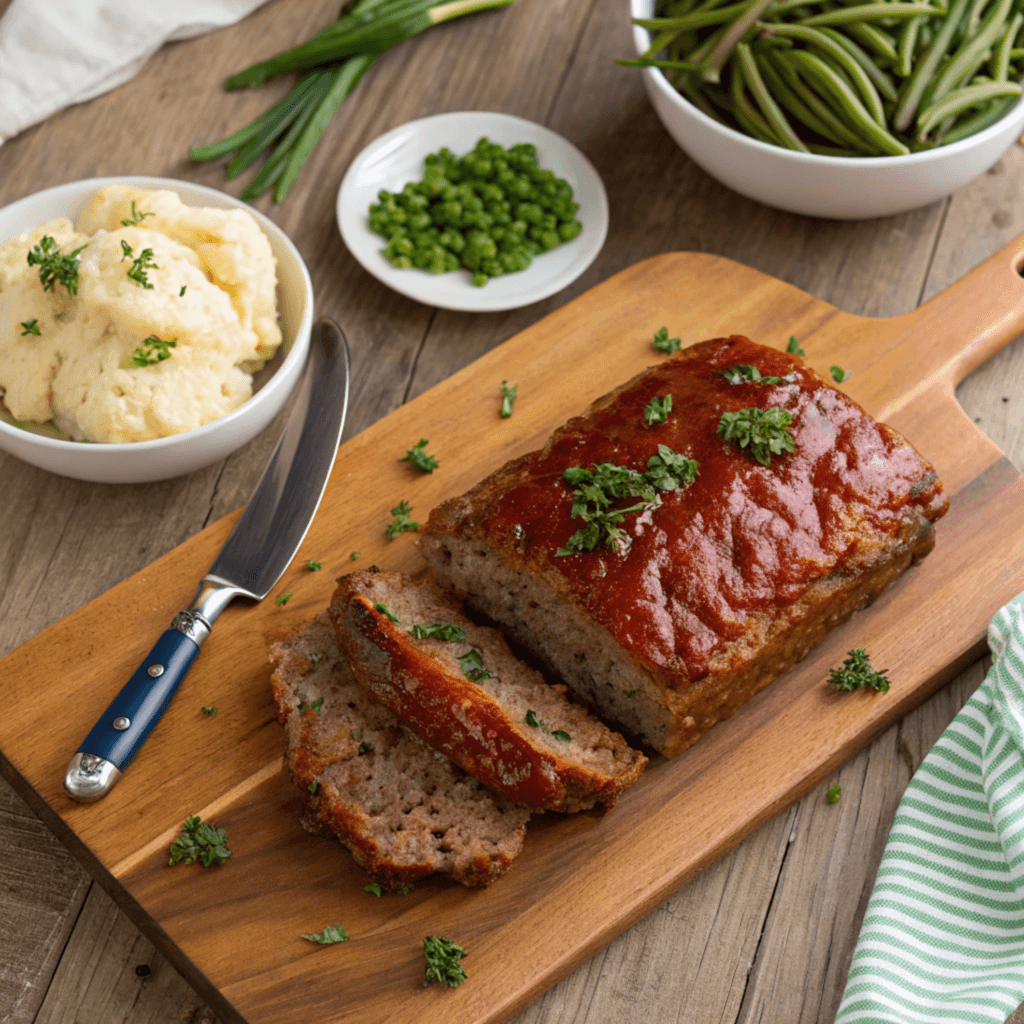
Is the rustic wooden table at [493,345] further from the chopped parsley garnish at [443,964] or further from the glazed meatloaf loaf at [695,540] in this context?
the glazed meatloaf loaf at [695,540]

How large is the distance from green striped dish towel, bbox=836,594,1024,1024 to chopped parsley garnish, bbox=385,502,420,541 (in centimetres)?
214

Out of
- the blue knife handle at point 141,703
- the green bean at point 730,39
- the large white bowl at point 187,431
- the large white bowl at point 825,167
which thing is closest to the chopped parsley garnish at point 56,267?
the large white bowl at point 187,431

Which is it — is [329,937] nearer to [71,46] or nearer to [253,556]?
[253,556]

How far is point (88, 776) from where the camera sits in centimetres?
380

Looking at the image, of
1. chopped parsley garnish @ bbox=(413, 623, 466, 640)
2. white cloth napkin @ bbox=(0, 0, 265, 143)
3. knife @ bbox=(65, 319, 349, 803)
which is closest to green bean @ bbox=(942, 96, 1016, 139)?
knife @ bbox=(65, 319, 349, 803)

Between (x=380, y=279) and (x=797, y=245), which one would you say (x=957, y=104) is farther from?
(x=380, y=279)

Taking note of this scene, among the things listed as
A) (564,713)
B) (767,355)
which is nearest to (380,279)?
(767,355)

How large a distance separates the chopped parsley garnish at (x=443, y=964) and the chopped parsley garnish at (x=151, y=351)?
2.36 m

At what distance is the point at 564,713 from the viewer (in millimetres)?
3947

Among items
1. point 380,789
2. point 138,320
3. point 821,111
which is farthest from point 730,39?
point 380,789

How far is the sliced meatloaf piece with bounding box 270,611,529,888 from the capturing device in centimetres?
362

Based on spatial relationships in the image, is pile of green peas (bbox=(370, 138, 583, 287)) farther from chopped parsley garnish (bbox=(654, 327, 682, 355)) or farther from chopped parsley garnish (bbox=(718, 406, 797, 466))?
chopped parsley garnish (bbox=(718, 406, 797, 466))

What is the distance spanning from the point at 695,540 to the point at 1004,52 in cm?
312

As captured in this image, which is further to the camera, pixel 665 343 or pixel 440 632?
pixel 665 343
